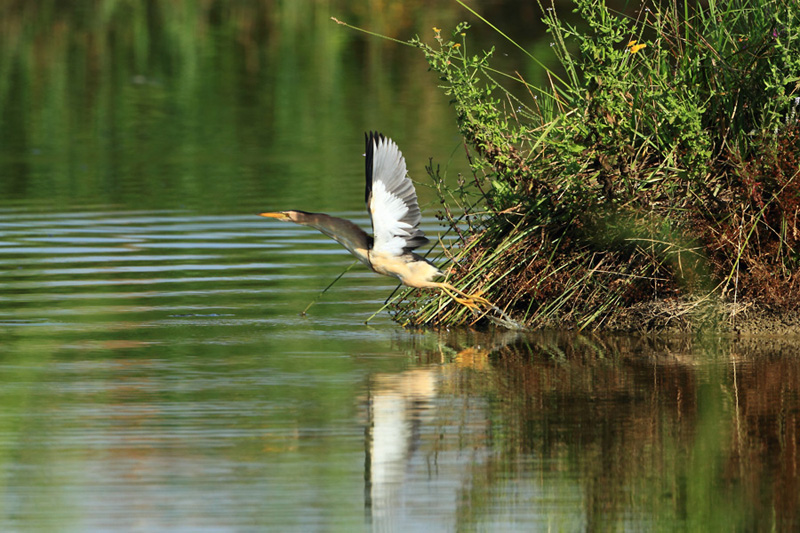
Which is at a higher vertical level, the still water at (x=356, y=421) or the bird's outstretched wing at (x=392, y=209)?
the bird's outstretched wing at (x=392, y=209)

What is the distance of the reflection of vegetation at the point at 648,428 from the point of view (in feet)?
19.3

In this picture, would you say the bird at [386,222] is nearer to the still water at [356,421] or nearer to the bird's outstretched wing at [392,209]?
the bird's outstretched wing at [392,209]

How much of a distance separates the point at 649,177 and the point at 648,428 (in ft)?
8.62

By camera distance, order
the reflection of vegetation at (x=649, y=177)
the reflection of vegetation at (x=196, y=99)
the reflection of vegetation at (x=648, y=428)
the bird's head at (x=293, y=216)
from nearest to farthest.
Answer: the reflection of vegetation at (x=648, y=428)
the reflection of vegetation at (x=649, y=177)
the bird's head at (x=293, y=216)
the reflection of vegetation at (x=196, y=99)

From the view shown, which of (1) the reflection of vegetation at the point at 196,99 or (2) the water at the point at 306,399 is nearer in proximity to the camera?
(2) the water at the point at 306,399

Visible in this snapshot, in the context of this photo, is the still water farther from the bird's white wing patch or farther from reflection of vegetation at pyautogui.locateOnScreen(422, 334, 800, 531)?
the bird's white wing patch

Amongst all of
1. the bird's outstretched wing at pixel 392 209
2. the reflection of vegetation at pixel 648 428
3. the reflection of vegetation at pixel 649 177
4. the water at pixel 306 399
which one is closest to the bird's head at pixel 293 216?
the bird's outstretched wing at pixel 392 209

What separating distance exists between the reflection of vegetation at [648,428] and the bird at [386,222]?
82 cm

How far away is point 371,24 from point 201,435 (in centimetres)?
2630

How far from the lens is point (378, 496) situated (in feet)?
19.9

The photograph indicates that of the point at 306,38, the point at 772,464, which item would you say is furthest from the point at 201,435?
the point at 306,38

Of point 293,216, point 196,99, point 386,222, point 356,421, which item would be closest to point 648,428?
point 356,421

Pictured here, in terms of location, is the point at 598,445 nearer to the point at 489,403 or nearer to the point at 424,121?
the point at 489,403

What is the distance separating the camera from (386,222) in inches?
359
